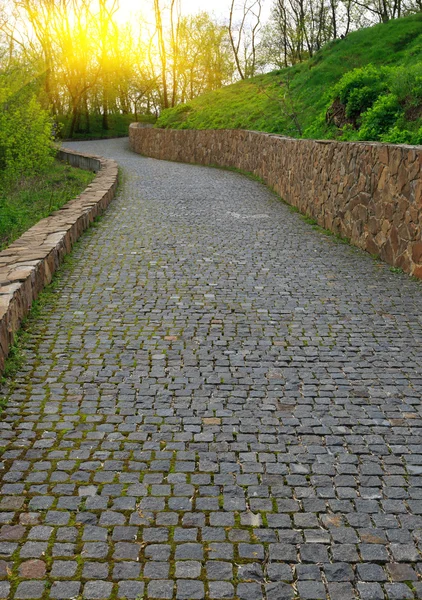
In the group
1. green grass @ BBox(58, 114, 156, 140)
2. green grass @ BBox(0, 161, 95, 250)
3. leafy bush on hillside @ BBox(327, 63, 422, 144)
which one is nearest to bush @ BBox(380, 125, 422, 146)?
leafy bush on hillside @ BBox(327, 63, 422, 144)

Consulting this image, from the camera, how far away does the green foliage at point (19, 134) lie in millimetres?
16453

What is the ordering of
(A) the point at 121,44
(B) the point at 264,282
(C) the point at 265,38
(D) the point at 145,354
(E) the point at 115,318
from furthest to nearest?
1. (C) the point at 265,38
2. (A) the point at 121,44
3. (B) the point at 264,282
4. (E) the point at 115,318
5. (D) the point at 145,354

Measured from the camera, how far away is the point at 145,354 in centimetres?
501

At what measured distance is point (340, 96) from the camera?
1391 centimetres

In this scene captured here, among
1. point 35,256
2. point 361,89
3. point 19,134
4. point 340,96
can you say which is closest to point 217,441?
point 35,256

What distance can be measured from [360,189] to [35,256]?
4459mm

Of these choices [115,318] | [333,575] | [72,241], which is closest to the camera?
[333,575]

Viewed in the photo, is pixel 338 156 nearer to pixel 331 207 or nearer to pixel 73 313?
pixel 331 207

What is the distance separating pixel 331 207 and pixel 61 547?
→ 7784mm

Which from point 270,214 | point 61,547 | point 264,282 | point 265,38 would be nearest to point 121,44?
point 265,38

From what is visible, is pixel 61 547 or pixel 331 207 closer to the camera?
pixel 61 547

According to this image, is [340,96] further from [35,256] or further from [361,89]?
[35,256]

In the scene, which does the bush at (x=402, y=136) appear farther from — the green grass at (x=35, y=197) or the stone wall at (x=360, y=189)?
the green grass at (x=35, y=197)

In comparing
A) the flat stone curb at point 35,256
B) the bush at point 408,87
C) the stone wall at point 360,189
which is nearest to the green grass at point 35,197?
the flat stone curb at point 35,256
